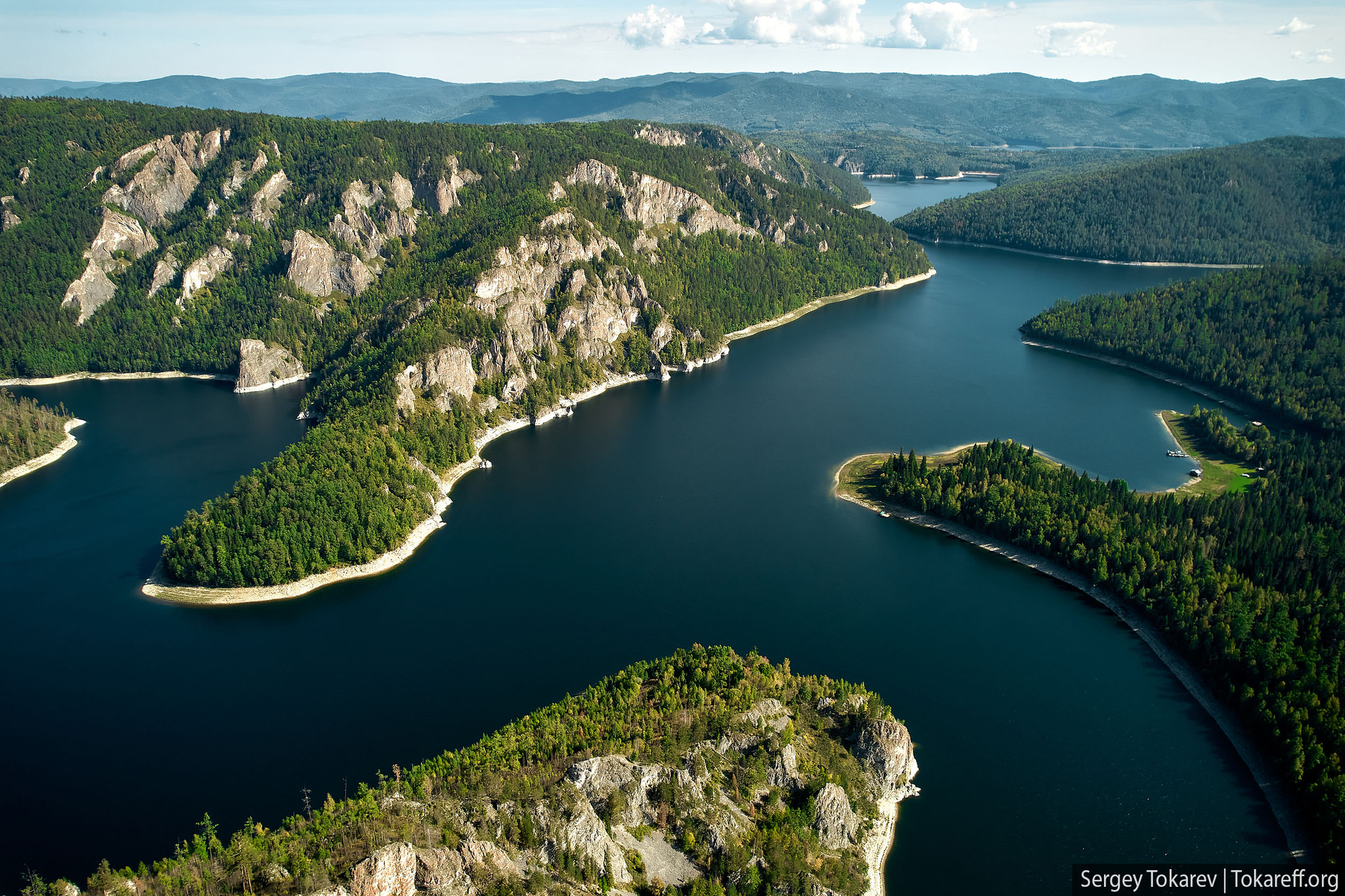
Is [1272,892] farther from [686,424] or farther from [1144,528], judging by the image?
[686,424]

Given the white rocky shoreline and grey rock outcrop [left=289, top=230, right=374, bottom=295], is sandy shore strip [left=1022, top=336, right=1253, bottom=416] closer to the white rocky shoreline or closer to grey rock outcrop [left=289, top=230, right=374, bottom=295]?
the white rocky shoreline

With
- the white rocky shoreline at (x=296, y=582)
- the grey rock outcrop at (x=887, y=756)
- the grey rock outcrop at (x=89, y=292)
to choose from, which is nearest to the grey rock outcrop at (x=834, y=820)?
the grey rock outcrop at (x=887, y=756)

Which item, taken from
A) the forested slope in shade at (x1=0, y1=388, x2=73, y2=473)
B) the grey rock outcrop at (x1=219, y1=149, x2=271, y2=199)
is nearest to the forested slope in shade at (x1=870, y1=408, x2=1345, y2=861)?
the forested slope in shade at (x1=0, y1=388, x2=73, y2=473)

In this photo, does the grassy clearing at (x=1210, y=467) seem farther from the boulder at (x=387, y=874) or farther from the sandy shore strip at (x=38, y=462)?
the sandy shore strip at (x=38, y=462)

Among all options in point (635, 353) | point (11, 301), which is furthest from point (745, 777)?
point (11, 301)

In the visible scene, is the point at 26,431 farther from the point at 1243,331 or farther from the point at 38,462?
the point at 1243,331

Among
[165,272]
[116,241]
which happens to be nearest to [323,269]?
[165,272]

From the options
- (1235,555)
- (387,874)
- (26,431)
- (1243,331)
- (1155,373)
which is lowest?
(387,874)
